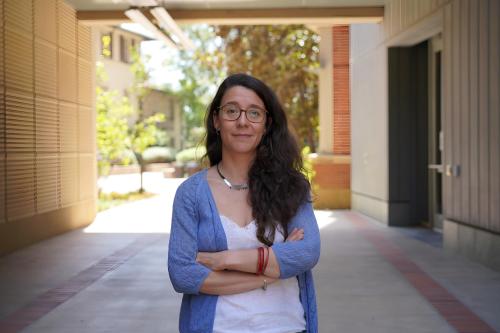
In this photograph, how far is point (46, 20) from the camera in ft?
33.4

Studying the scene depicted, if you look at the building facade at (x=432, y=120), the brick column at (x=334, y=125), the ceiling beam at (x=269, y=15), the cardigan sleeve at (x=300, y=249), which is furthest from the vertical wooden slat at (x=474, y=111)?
the brick column at (x=334, y=125)

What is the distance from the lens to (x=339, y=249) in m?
9.01

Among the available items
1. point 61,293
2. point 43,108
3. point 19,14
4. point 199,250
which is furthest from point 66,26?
point 199,250

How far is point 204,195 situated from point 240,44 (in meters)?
19.7

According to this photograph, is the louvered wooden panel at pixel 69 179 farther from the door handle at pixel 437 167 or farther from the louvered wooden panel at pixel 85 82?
the door handle at pixel 437 167

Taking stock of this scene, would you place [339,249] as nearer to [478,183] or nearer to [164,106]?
[478,183]

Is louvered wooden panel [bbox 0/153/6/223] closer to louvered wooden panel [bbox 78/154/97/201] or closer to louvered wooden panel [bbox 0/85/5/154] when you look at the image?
louvered wooden panel [bbox 0/85/5/154]

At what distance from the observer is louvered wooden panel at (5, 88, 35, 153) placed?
28.8 feet

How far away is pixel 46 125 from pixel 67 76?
1311mm

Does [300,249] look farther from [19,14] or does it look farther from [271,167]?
[19,14]

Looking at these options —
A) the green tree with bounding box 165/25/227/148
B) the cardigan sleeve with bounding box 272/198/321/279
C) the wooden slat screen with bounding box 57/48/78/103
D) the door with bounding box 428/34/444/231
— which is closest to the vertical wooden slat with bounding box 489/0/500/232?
the door with bounding box 428/34/444/231

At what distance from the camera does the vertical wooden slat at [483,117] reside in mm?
7301

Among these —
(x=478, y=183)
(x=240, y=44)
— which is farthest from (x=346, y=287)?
(x=240, y=44)

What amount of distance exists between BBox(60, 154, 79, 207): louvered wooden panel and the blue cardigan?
30.3 ft
